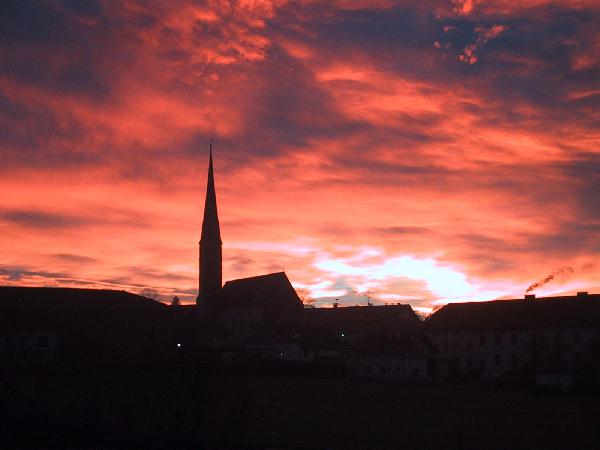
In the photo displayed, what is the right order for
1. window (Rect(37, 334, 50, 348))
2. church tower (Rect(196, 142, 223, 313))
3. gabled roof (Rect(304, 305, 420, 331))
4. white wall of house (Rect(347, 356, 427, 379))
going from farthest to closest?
1. church tower (Rect(196, 142, 223, 313))
2. gabled roof (Rect(304, 305, 420, 331))
3. white wall of house (Rect(347, 356, 427, 379))
4. window (Rect(37, 334, 50, 348))

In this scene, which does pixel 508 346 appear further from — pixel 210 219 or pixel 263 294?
pixel 210 219

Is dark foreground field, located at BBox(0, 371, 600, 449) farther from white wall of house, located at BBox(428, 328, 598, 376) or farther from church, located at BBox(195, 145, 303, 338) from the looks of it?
church, located at BBox(195, 145, 303, 338)

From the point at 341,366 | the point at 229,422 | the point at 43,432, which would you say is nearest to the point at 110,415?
the point at 229,422

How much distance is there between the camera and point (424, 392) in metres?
48.4

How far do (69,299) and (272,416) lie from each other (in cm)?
4142

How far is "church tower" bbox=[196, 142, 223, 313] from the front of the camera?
A: 9962cm

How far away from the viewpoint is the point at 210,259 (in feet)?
→ 327

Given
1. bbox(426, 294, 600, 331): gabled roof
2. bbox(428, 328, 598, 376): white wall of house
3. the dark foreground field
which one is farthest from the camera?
bbox(426, 294, 600, 331): gabled roof

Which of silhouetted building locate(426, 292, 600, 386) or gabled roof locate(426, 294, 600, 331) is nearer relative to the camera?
silhouetted building locate(426, 292, 600, 386)

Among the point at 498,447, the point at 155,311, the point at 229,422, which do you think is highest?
the point at 155,311

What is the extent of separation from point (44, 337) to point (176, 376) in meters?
44.3

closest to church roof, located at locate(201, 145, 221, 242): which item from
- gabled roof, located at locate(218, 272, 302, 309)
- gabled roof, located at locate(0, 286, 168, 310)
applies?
gabled roof, located at locate(218, 272, 302, 309)

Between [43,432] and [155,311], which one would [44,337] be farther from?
[43,432]

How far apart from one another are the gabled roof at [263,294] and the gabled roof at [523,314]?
77.7ft
